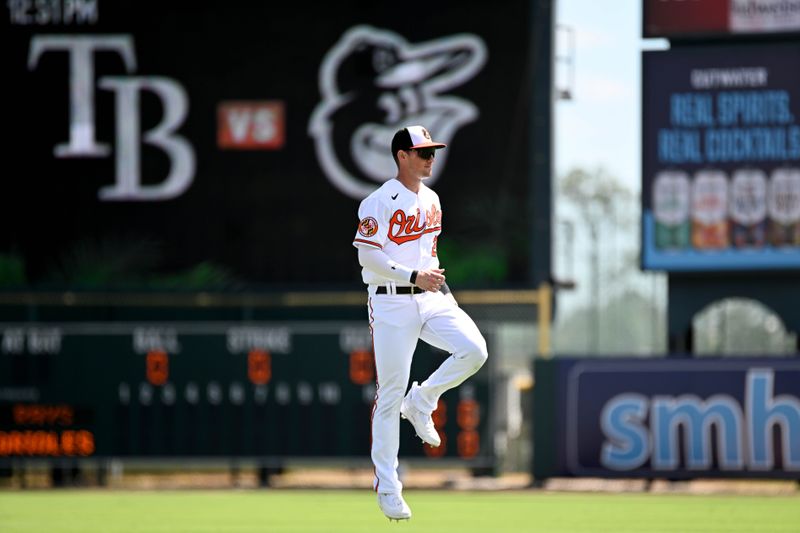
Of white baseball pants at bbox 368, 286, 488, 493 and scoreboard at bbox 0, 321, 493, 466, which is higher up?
white baseball pants at bbox 368, 286, 488, 493

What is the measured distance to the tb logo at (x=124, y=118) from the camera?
1852cm

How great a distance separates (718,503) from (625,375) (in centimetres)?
320

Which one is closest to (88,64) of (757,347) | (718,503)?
(718,503)

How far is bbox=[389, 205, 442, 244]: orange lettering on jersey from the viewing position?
8.84 metres

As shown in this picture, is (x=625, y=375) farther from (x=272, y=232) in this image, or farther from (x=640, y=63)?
(x=272, y=232)

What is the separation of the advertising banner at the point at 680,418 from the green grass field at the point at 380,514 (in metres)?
0.92

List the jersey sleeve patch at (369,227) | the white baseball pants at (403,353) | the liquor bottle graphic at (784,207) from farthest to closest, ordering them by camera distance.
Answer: the liquor bottle graphic at (784,207), the white baseball pants at (403,353), the jersey sleeve patch at (369,227)

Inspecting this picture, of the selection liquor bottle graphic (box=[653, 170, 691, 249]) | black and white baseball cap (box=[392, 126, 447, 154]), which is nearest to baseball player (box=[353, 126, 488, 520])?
black and white baseball cap (box=[392, 126, 447, 154])

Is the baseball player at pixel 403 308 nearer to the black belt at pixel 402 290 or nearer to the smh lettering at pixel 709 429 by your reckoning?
the black belt at pixel 402 290

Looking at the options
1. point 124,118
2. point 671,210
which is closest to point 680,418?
point 671,210

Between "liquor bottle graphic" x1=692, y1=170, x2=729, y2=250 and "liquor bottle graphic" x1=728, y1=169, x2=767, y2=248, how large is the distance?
0.29 feet

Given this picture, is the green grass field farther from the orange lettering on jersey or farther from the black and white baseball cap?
the black and white baseball cap

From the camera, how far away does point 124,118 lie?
18.5 metres

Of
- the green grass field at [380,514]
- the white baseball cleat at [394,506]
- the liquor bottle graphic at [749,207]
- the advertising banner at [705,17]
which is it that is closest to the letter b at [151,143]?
the green grass field at [380,514]
